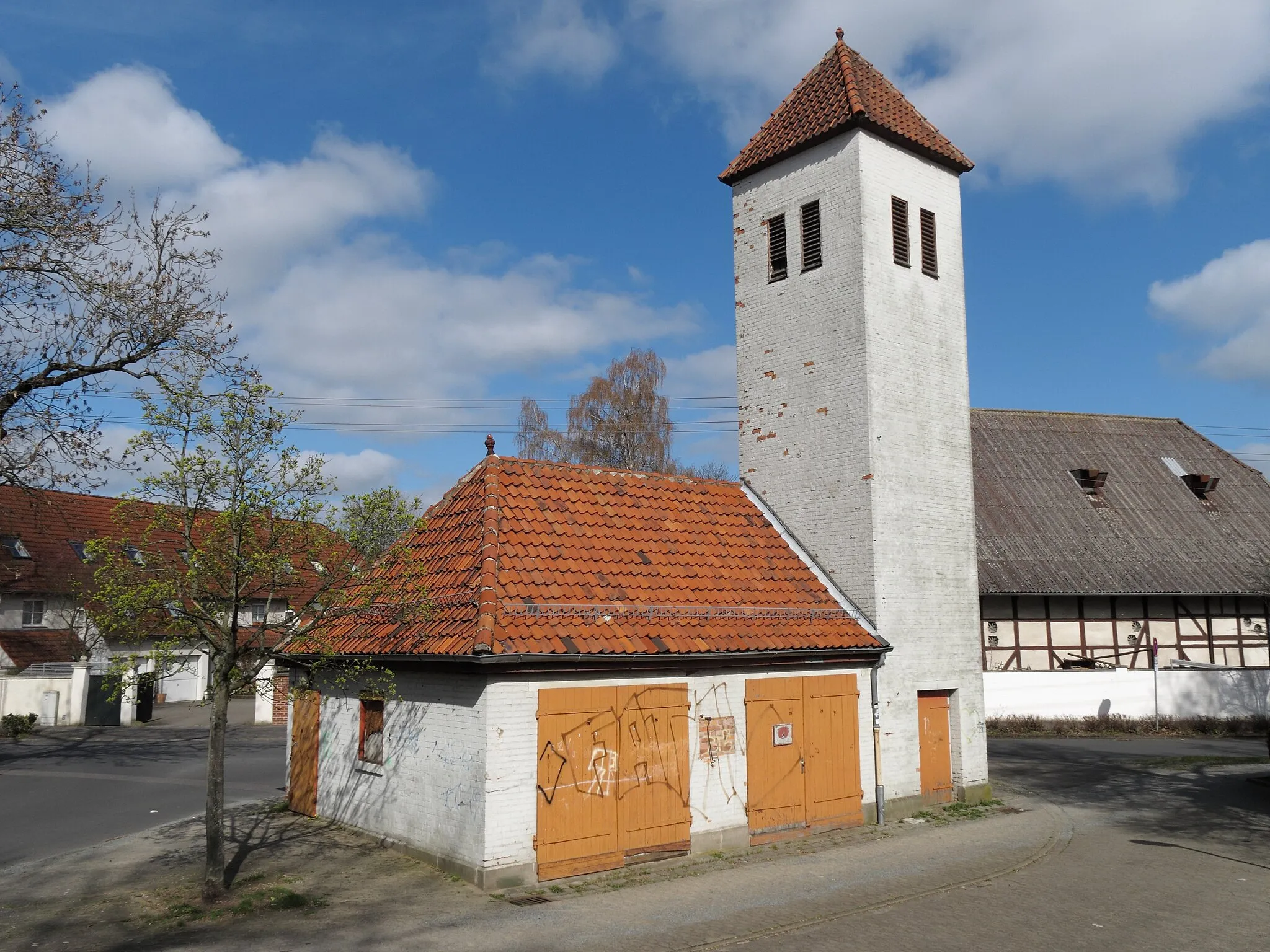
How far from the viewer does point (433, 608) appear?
476 inches

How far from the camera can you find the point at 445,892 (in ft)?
35.0

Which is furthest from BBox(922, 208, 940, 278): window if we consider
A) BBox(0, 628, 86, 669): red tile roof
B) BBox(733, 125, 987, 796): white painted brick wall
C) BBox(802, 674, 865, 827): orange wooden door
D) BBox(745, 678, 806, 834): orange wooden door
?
BBox(0, 628, 86, 669): red tile roof

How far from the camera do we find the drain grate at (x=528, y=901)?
10320 mm

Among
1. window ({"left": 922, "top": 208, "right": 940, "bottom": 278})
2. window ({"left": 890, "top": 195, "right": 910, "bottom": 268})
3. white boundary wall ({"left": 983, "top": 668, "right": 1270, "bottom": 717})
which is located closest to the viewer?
window ({"left": 890, "top": 195, "right": 910, "bottom": 268})

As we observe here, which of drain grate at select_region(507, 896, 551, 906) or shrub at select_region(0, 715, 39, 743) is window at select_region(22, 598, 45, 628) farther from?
drain grate at select_region(507, 896, 551, 906)

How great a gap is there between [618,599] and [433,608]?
92.5 inches

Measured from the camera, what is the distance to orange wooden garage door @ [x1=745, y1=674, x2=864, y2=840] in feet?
44.0

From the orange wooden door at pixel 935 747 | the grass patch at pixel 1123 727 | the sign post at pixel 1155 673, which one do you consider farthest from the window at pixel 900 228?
the sign post at pixel 1155 673

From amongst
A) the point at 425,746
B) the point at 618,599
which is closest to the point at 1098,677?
the point at 618,599

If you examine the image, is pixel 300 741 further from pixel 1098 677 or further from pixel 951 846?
pixel 1098 677

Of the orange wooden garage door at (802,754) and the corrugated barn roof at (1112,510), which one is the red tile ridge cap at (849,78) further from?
the corrugated barn roof at (1112,510)

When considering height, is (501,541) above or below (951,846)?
above

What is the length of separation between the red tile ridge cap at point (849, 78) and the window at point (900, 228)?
156 cm

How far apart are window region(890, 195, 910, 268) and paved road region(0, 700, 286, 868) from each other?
14.2 m
